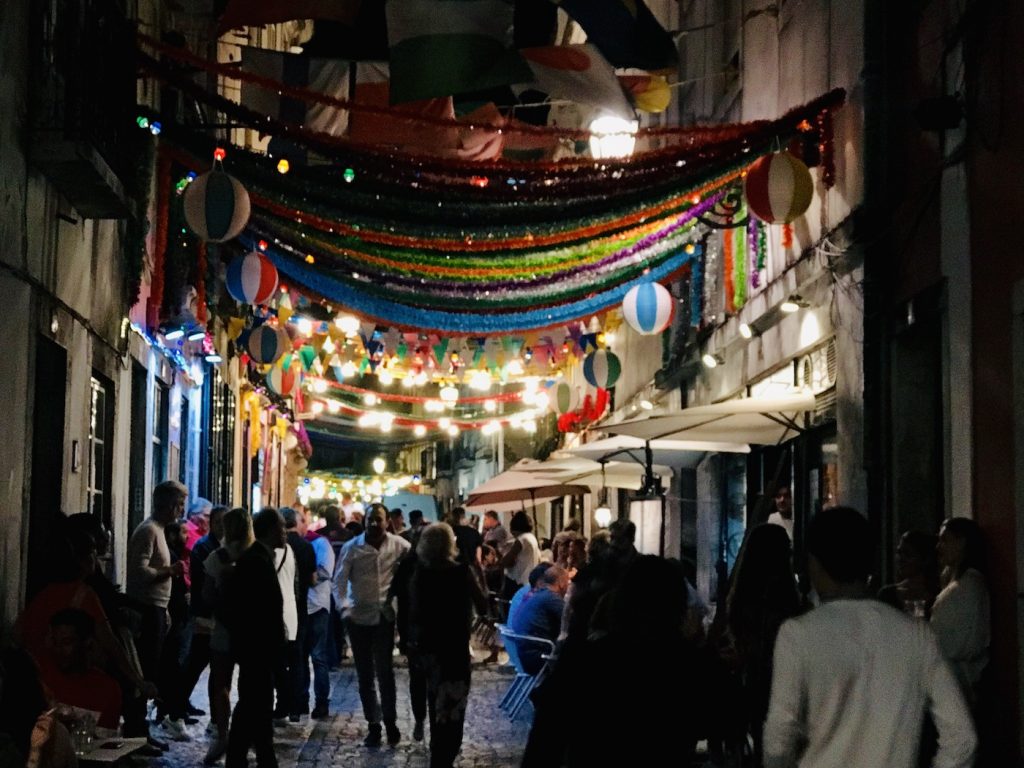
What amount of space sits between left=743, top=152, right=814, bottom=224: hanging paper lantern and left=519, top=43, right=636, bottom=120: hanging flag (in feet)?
5.22

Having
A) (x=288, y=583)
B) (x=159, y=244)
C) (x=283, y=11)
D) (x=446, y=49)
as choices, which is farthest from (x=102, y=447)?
(x=446, y=49)

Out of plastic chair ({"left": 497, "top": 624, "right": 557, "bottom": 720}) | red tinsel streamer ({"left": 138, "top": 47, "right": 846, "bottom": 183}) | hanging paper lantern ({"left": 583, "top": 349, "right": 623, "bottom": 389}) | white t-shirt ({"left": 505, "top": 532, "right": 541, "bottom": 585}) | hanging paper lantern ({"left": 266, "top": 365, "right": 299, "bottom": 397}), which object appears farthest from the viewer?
hanging paper lantern ({"left": 266, "top": 365, "right": 299, "bottom": 397})

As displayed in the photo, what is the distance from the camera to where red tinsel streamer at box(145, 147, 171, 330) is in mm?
15219

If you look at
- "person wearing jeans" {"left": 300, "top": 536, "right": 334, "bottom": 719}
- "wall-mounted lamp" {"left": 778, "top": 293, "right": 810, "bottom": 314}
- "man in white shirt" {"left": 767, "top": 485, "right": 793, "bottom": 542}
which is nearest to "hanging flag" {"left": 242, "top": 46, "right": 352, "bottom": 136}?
"person wearing jeans" {"left": 300, "top": 536, "right": 334, "bottom": 719}

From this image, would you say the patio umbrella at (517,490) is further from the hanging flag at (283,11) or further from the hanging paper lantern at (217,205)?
the hanging flag at (283,11)

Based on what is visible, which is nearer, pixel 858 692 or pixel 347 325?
pixel 858 692

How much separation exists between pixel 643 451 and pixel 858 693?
1280cm

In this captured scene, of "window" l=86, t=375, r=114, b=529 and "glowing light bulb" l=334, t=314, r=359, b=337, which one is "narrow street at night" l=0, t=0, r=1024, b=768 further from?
"glowing light bulb" l=334, t=314, r=359, b=337

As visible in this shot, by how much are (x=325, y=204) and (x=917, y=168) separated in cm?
469

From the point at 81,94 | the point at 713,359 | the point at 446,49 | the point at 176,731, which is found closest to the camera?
the point at 446,49

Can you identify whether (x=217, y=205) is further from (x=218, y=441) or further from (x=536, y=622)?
(x=218, y=441)

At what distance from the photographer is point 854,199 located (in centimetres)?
1309

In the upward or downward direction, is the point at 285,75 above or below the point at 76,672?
above

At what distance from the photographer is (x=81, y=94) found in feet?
35.3
